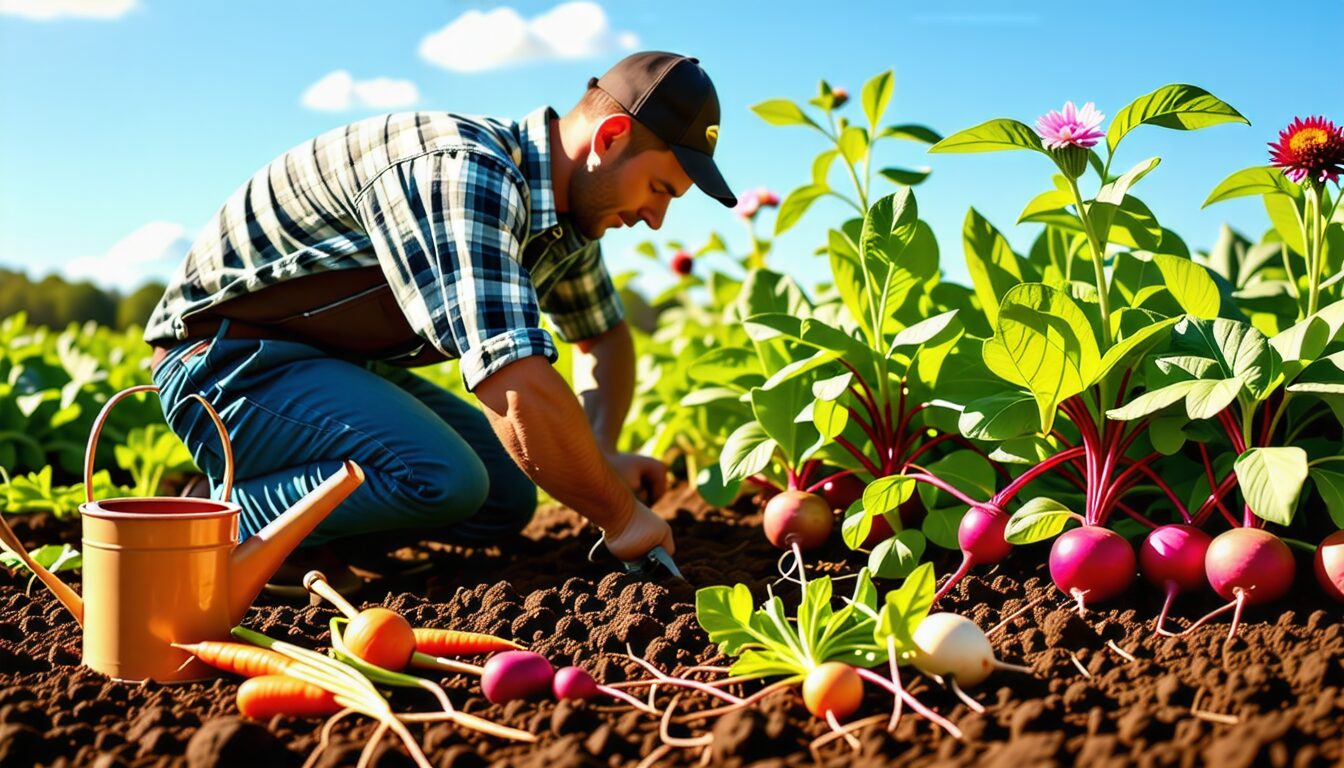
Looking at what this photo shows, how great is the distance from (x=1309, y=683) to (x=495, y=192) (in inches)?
59.0

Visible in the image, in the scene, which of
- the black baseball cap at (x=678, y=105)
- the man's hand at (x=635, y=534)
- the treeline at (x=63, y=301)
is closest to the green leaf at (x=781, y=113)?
the black baseball cap at (x=678, y=105)

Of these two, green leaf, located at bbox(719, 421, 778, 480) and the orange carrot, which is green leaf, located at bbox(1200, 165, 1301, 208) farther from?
the orange carrot

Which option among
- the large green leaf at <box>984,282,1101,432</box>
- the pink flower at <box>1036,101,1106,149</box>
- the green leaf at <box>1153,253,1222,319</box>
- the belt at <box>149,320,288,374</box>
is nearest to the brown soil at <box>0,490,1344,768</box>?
the large green leaf at <box>984,282,1101,432</box>

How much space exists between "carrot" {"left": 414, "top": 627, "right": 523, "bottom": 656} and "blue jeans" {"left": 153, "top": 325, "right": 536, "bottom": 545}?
691mm

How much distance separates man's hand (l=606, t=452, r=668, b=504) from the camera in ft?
9.05

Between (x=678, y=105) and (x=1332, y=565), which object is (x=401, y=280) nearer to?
(x=678, y=105)

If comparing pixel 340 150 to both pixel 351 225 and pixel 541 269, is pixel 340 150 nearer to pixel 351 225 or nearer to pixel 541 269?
pixel 351 225

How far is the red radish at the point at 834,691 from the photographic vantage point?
141 cm

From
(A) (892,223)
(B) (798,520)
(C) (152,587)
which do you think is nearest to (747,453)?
(B) (798,520)

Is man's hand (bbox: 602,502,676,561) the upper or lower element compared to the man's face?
lower

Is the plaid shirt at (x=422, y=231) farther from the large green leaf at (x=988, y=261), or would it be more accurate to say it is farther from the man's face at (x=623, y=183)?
the large green leaf at (x=988, y=261)

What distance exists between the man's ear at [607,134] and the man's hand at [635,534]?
72 cm

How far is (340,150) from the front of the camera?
2.35 metres

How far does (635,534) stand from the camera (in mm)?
2148
